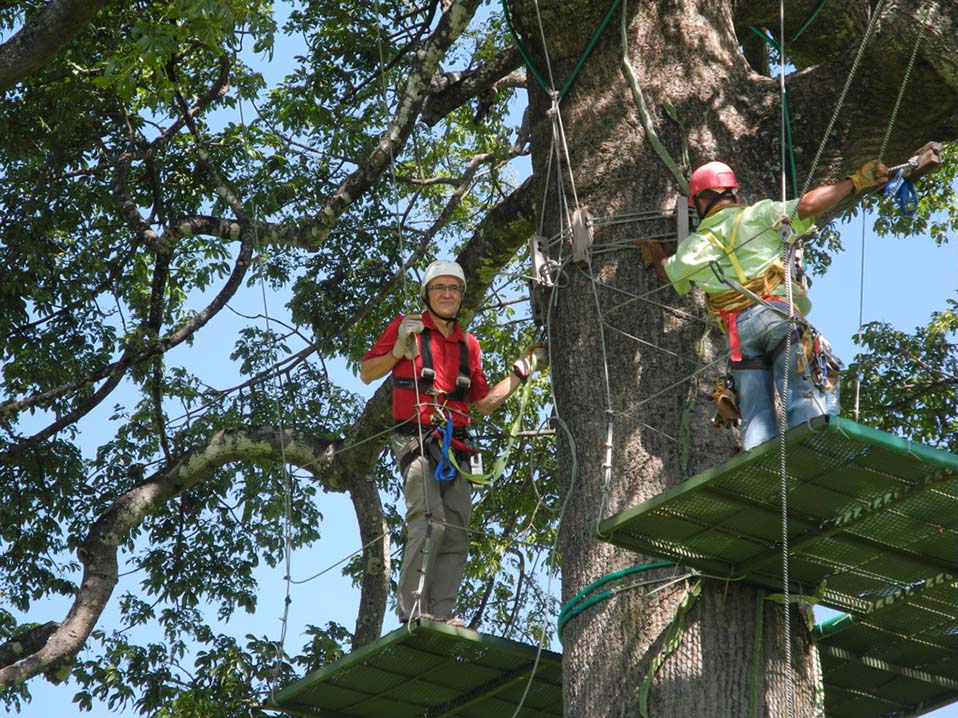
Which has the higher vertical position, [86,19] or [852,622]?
[86,19]

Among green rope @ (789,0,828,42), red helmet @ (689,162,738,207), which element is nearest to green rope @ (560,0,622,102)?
red helmet @ (689,162,738,207)

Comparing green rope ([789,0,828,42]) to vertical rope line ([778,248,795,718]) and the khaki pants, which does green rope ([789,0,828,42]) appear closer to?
vertical rope line ([778,248,795,718])

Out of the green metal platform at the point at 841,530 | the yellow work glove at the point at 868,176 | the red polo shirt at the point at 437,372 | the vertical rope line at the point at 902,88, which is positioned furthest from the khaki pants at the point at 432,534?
the vertical rope line at the point at 902,88

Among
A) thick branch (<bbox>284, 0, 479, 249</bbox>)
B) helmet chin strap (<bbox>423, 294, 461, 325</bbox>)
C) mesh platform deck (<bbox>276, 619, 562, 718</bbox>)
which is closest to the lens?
mesh platform deck (<bbox>276, 619, 562, 718</bbox>)

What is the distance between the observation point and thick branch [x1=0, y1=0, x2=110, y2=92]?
20.6 ft

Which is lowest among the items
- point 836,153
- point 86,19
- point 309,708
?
point 309,708

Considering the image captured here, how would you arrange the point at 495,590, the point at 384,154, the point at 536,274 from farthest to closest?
the point at 495,590, the point at 384,154, the point at 536,274

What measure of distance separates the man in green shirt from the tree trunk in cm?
25

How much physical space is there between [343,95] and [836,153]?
440cm

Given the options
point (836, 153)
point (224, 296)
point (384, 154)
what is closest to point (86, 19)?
point (384, 154)

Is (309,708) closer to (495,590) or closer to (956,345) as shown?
(495,590)

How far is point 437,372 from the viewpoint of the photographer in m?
6.07

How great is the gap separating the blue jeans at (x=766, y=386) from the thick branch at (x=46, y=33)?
3.35 metres

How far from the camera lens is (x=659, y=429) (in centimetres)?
502
